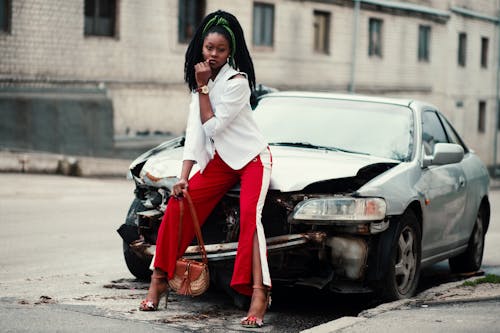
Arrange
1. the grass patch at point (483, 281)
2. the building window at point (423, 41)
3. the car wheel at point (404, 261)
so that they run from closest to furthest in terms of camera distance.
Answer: the car wheel at point (404, 261)
the grass patch at point (483, 281)
the building window at point (423, 41)

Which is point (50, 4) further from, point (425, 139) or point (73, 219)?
point (425, 139)

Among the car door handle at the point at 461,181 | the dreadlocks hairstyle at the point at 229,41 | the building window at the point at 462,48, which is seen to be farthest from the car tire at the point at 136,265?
the building window at the point at 462,48

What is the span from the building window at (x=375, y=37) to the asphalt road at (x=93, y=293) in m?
22.7

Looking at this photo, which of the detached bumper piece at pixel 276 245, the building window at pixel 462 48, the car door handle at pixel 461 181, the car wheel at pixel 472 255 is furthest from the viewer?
the building window at pixel 462 48

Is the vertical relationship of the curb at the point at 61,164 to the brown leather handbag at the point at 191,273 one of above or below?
below

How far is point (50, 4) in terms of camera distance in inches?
899

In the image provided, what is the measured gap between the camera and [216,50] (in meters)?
6.68

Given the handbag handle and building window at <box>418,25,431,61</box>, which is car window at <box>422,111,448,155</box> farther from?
building window at <box>418,25,431,61</box>

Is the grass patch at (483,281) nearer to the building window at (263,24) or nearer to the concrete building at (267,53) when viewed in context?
the concrete building at (267,53)

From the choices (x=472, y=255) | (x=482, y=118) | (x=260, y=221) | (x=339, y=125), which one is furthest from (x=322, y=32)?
(x=260, y=221)

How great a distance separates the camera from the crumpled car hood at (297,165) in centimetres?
703

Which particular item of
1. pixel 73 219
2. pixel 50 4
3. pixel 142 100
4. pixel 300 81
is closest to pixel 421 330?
pixel 73 219

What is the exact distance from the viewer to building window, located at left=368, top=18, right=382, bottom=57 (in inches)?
1398

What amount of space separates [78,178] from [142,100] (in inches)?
198
